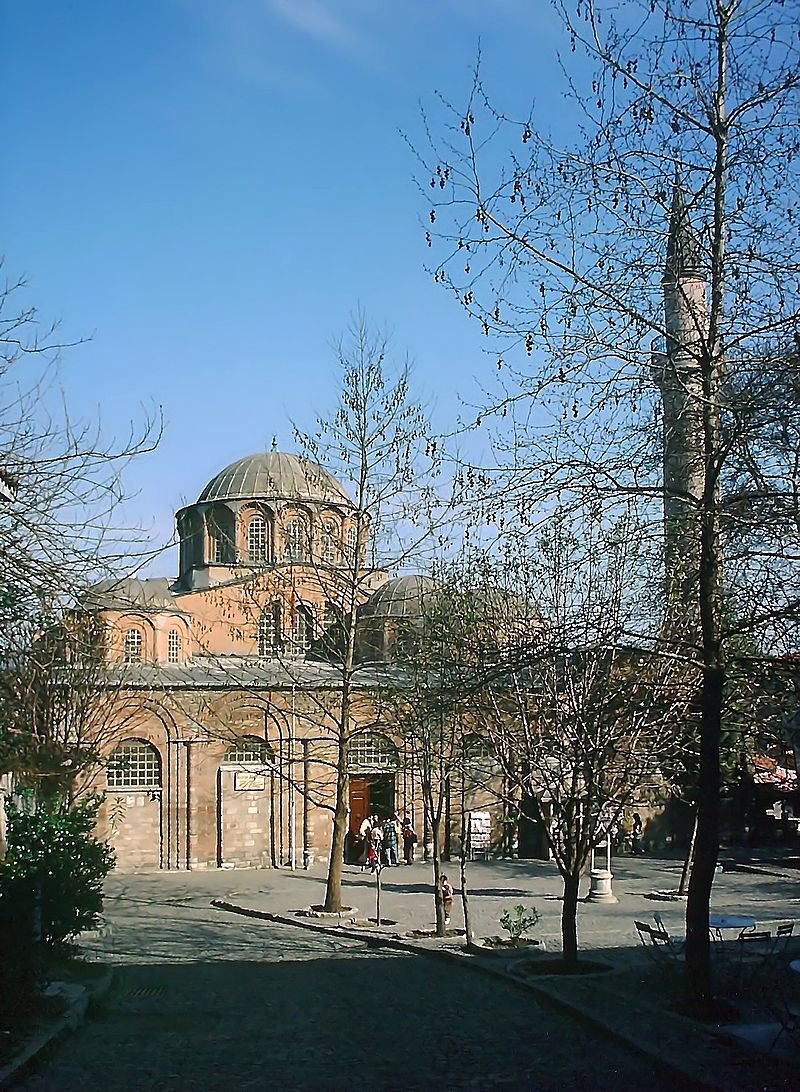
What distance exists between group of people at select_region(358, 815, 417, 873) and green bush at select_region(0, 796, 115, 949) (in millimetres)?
20432

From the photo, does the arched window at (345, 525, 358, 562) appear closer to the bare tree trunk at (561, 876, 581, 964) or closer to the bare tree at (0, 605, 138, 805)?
the bare tree at (0, 605, 138, 805)

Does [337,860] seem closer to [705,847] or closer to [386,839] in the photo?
[386,839]

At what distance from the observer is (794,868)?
3597 centimetres

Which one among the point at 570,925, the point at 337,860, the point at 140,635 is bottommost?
the point at 337,860

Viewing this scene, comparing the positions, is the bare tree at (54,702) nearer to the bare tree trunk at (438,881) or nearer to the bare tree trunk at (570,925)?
the bare tree trunk at (438,881)

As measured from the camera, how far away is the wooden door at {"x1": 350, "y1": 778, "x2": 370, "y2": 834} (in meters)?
42.6

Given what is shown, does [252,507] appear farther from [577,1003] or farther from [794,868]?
[577,1003]

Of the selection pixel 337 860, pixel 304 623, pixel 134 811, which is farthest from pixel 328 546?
pixel 134 811

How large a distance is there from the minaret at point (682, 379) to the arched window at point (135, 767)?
32449 millimetres

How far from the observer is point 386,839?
39969 mm

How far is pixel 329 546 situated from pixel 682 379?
18.1m

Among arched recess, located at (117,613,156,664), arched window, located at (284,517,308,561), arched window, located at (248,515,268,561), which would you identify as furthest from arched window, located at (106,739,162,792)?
arched window, located at (284,517,308,561)

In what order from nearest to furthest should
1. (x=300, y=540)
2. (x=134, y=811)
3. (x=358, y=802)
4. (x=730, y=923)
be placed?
(x=730, y=923) < (x=300, y=540) < (x=134, y=811) < (x=358, y=802)

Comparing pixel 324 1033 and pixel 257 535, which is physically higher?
pixel 257 535
